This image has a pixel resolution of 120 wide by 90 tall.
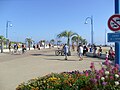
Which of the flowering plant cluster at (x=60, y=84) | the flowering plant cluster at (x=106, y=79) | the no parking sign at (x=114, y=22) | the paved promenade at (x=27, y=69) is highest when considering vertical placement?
the no parking sign at (x=114, y=22)

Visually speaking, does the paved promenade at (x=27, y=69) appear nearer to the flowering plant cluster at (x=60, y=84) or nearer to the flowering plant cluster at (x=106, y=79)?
the flowering plant cluster at (x=60, y=84)

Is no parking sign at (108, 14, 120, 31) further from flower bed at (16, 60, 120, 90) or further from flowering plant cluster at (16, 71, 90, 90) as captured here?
flowering plant cluster at (16, 71, 90, 90)

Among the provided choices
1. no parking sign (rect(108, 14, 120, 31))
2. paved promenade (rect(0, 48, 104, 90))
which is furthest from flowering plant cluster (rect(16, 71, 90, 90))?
paved promenade (rect(0, 48, 104, 90))

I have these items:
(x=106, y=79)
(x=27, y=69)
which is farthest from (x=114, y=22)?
(x=27, y=69)

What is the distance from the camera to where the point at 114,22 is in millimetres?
9734

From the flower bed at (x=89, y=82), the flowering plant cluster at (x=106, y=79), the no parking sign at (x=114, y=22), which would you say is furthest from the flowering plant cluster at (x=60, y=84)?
the no parking sign at (x=114, y=22)

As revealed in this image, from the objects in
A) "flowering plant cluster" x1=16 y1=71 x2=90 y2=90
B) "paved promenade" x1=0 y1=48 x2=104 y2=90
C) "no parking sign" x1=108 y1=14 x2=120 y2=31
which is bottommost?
"paved promenade" x1=0 y1=48 x2=104 y2=90

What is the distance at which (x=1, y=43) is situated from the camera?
4641 centimetres

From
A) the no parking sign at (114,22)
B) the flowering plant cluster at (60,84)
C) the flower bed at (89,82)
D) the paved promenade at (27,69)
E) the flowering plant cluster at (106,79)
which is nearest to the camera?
the flowering plant cluster at (106,79)

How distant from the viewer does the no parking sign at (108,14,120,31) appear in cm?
967

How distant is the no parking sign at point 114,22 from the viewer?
9672mm

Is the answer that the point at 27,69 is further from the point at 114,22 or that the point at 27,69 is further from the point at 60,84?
the point at 60,84

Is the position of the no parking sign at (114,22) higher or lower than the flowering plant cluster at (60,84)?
higher

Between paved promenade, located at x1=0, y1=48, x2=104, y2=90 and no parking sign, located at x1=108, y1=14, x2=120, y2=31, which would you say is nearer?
no parking sign, located at x1=108, y1=14, x2=120, y2=31
